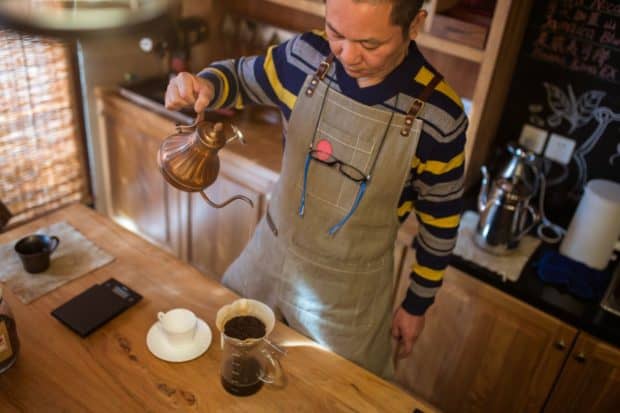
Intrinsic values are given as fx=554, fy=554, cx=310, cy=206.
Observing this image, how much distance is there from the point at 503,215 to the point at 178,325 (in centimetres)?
106

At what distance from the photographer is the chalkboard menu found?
1750 mm

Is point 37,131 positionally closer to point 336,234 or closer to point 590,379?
point 336,234

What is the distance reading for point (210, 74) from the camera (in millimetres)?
1275

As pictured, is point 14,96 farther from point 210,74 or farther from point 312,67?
point 312,67

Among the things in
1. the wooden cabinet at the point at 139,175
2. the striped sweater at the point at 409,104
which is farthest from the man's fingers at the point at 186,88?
the wooden cabinet at the point at 139,175

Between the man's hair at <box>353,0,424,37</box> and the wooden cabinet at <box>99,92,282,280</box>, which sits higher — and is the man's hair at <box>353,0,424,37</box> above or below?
above

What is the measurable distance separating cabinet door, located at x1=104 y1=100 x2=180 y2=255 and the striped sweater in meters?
1.14

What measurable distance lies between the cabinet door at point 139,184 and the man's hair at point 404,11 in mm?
1560

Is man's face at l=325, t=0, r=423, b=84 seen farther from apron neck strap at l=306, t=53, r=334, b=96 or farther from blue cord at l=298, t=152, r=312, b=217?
blue cord at l=298, t=152, r=312, b=217

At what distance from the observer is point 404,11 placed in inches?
39.6

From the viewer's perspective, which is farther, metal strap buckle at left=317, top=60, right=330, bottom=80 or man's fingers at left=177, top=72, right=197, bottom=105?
metal strap buckle at left=317, top=60, right=330, bottom=80

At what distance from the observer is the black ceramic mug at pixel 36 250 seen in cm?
130

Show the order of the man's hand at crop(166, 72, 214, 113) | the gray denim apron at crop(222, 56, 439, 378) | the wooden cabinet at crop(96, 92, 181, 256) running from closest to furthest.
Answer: the man's hand at crop(166, 72, 214, 113) → the gray denim apron at crop(222, 56, 439, 378) → the wooden cabinet at crop(96, 92, 181, 256)

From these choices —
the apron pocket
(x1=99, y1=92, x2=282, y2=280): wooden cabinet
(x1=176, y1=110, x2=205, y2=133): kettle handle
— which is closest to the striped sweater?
the apron pocket
